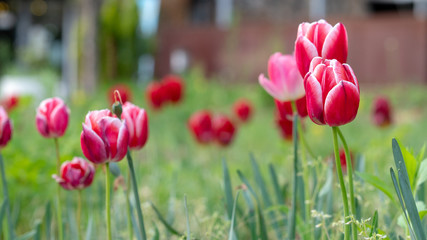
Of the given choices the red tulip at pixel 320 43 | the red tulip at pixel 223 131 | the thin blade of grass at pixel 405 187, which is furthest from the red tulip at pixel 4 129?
the red tulip at pixel 223 131

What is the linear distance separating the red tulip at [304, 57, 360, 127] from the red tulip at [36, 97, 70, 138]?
52 centimetres

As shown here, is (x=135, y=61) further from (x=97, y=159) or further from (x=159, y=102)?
(x=97, y=159)

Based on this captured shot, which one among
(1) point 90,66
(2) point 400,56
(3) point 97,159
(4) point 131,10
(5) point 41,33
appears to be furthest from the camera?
(5) point 41,33

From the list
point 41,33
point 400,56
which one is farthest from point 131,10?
point 400,56

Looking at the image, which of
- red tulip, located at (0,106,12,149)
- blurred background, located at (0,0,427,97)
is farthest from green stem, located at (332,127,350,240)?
blurred background, located at (0,0,427,97)

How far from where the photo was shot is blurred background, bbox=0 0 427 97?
367 inches

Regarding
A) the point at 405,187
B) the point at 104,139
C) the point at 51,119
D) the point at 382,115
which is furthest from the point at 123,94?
the point at 382,115

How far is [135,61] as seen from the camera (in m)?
10.2

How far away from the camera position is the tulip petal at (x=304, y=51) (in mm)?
791

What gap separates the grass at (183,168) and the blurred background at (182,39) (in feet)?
11.0

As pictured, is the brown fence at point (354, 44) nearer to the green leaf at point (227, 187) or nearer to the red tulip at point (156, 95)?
the red tulip at point (156, 95)

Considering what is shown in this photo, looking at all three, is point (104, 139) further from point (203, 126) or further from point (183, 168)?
point (183, 168)

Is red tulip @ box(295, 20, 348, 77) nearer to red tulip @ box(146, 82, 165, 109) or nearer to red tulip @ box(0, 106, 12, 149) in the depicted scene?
red tulip @ box(0, 106, 12, 149)

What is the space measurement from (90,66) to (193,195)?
18.3 feet
